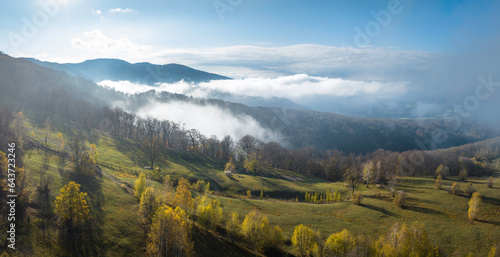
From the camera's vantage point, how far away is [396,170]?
142 metres

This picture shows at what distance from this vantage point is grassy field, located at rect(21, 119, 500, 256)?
4725cm

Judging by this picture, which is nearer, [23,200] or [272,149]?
[23,200]

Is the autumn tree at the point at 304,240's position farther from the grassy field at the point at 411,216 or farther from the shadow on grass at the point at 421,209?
the shadow on grass at the point at 421,209

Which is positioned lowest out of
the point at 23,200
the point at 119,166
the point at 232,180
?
the point at 232,180

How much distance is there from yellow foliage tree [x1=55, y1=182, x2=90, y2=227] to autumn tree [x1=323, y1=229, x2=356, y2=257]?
46521mm

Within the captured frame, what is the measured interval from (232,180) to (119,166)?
52.5 metres

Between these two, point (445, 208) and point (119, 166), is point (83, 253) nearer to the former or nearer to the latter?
point (119, 166)

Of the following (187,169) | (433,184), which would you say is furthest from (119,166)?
(433,184)

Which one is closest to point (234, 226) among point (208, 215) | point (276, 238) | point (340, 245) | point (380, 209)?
point (208, 215)

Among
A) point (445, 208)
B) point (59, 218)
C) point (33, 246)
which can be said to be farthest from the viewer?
point (445, 208)

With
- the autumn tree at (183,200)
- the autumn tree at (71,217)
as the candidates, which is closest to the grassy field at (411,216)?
the autumn tree at (183,200)

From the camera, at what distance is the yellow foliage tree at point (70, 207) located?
38125 millimetres

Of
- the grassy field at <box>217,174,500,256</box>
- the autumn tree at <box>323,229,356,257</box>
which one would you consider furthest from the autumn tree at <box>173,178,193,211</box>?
the autumn tree at <box>323,229,356,257</box>

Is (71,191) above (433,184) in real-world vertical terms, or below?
above
